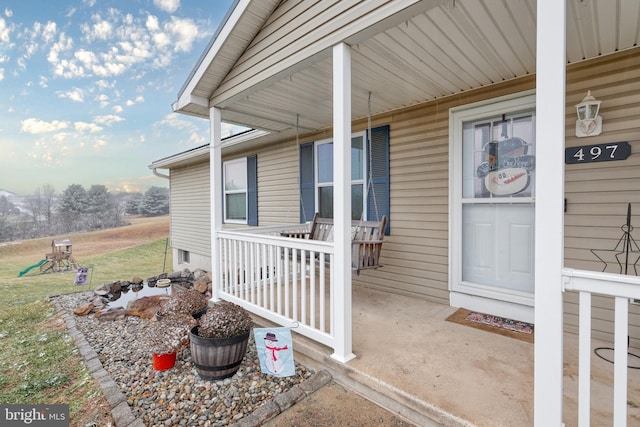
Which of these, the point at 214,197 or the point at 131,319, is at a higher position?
the point at 214,197

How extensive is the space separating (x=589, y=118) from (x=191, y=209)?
8818 mm

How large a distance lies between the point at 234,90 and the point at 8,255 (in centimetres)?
754

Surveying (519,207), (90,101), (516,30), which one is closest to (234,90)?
(516,30)

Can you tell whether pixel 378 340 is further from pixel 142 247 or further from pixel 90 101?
pixel 90 101

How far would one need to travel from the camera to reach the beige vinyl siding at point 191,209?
8.27m

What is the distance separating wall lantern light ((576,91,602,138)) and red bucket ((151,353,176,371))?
3985 millimetres

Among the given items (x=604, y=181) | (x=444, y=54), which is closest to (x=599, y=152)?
(x=604, y=181)

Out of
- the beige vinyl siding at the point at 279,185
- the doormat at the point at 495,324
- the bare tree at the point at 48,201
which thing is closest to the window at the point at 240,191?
the beige vinyl siding at the point at 279,185

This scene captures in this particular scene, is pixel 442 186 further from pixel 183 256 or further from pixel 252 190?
pixel 183 256

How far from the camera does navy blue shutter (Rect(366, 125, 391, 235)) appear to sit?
157 inches

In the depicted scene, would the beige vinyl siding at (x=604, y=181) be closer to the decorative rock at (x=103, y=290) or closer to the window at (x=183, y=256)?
the decorative rock at (x=103, y=290)

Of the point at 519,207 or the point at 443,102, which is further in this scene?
the point at 443,102

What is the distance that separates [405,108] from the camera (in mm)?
3777

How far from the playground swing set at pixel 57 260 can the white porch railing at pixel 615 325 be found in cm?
915
